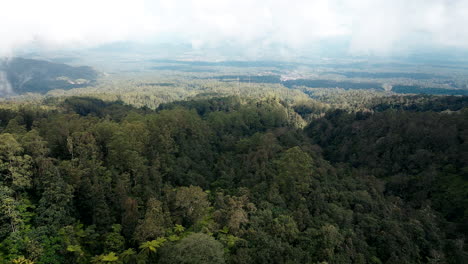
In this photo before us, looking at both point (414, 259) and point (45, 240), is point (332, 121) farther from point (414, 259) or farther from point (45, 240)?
point (45, 240)

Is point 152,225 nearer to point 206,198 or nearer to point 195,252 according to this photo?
point 195,252

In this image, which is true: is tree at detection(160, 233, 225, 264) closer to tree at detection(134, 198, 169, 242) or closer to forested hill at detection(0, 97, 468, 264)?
forested hill at detection(0, 97, 468, 264)

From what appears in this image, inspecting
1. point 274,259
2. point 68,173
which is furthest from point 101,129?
point 274,259

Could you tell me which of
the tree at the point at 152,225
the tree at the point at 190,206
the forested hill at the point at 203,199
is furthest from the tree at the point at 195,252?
the tree at the point at 190,206

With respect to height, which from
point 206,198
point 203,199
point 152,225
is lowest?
point 206,198

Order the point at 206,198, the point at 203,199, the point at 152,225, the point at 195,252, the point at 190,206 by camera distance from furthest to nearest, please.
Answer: the point at 206,198 → the point at 203,199 → the point at 190,206 → the point at 152,225 → the point at 195,252

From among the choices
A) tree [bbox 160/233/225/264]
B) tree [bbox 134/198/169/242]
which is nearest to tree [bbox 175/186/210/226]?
tree [bbox 134/198/169/242]

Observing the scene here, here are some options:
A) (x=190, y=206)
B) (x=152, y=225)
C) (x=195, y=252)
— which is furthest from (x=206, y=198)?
(x=195, y=252)

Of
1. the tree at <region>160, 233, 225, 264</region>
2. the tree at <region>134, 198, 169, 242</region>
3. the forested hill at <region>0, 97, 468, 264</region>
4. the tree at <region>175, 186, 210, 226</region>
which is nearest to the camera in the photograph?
the tree at <region>160, 233, 225, 264</region>
